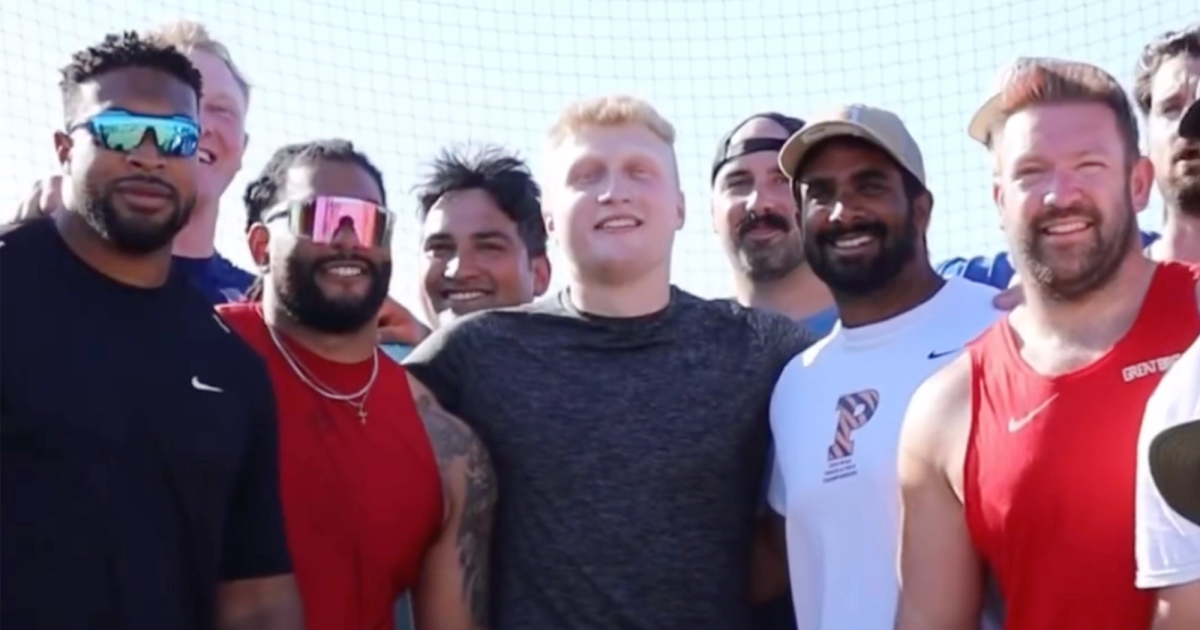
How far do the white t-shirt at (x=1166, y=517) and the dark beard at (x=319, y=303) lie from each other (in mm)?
1975

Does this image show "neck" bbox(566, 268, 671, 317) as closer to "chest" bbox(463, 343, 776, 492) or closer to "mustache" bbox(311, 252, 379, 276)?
"chest" bbox(463, 343, 776, 492)

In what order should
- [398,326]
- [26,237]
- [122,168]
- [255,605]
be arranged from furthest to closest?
[398,326]
[255,605]
[122,168]
[26,237]

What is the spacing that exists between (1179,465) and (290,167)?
2633mm

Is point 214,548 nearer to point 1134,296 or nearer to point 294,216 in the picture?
point 294,216

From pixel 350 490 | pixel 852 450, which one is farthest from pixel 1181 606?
pixel 350 490

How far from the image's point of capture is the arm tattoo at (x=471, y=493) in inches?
175

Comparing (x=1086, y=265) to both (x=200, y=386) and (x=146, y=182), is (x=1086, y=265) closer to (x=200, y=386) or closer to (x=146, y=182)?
(x=200, y=386)

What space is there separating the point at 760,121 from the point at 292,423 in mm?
2075

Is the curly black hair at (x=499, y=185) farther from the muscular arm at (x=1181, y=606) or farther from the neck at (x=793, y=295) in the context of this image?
the muscular arm at (x=1181, y=606)

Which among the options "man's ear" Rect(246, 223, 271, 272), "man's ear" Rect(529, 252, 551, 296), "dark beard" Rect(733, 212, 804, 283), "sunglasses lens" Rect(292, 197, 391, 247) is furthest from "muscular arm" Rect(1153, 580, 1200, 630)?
"man's ear" Rect(529, 252, 551, 296)

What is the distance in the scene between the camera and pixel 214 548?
3928mm

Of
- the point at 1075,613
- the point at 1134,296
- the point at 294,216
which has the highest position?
the point at 294,216

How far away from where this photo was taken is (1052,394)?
3832 millimetres

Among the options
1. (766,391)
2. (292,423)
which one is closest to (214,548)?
(292,423)
